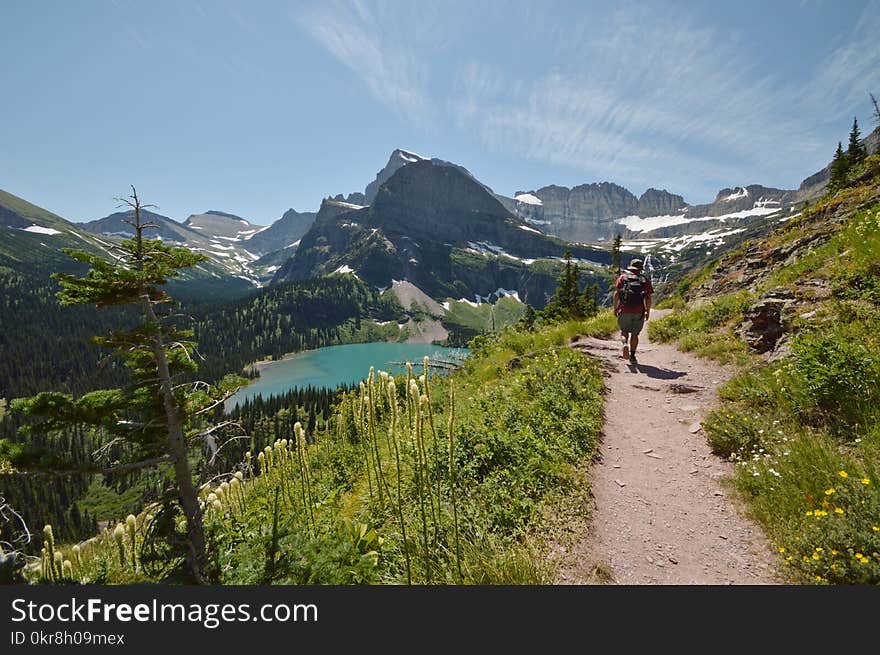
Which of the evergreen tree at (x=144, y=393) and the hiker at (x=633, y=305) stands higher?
the hiker at (x=633, y=305)

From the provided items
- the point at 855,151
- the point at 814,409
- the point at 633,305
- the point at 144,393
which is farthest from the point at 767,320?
the point at 855,151

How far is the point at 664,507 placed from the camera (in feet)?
15.8

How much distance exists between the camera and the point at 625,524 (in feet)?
14.9

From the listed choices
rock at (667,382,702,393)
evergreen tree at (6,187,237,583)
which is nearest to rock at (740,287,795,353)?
rock at (667,382,702,393)

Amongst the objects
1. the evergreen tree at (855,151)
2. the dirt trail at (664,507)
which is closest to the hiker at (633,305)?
the dirt trail at (664,507)

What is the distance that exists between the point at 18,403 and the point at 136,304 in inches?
59.4

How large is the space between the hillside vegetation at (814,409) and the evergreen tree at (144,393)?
280 inches

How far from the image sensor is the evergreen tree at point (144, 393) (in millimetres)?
4297

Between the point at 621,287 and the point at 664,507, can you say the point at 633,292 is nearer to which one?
the point at 621,287

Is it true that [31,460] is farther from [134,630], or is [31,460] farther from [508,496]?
[508,496]

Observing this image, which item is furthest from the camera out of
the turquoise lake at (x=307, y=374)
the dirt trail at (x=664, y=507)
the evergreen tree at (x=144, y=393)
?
the turquoise lake at (x=307, y=374)

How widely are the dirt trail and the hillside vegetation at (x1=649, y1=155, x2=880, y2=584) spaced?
33cm

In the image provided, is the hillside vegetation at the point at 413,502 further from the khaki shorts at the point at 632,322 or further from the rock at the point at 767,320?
the rock at the point at 767,320

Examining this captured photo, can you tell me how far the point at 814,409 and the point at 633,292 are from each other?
20.2 ft
